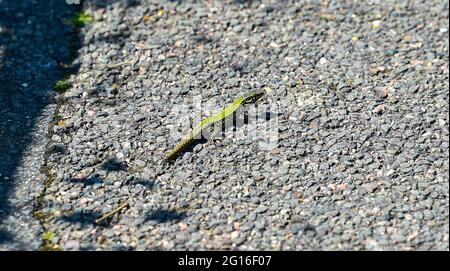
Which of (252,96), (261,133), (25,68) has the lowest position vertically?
(261,133)

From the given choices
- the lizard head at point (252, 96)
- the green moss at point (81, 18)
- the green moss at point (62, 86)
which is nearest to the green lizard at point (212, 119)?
the lizard head at point (252, 96)

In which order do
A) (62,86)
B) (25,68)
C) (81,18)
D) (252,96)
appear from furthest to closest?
(81,18)
(25,68)
(62,86)
(252,96)

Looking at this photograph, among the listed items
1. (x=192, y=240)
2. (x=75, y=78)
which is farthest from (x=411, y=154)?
(x=75, y=78)

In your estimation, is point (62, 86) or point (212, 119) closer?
point (212, 119)

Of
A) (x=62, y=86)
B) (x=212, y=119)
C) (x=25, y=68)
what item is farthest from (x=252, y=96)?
(x=25, y=68)

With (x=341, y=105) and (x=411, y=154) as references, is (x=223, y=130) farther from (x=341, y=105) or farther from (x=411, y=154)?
(x=411, y=154)

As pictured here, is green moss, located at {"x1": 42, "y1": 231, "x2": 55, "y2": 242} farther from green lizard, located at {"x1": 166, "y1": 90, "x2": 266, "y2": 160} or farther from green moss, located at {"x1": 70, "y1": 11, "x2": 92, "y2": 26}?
green moss, located at {"x1": 70, "y1": 11, "x2": 92, "y2": 26}

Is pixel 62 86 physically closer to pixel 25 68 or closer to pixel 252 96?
pixel 25 68

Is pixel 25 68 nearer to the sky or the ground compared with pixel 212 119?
nearer to the sky
